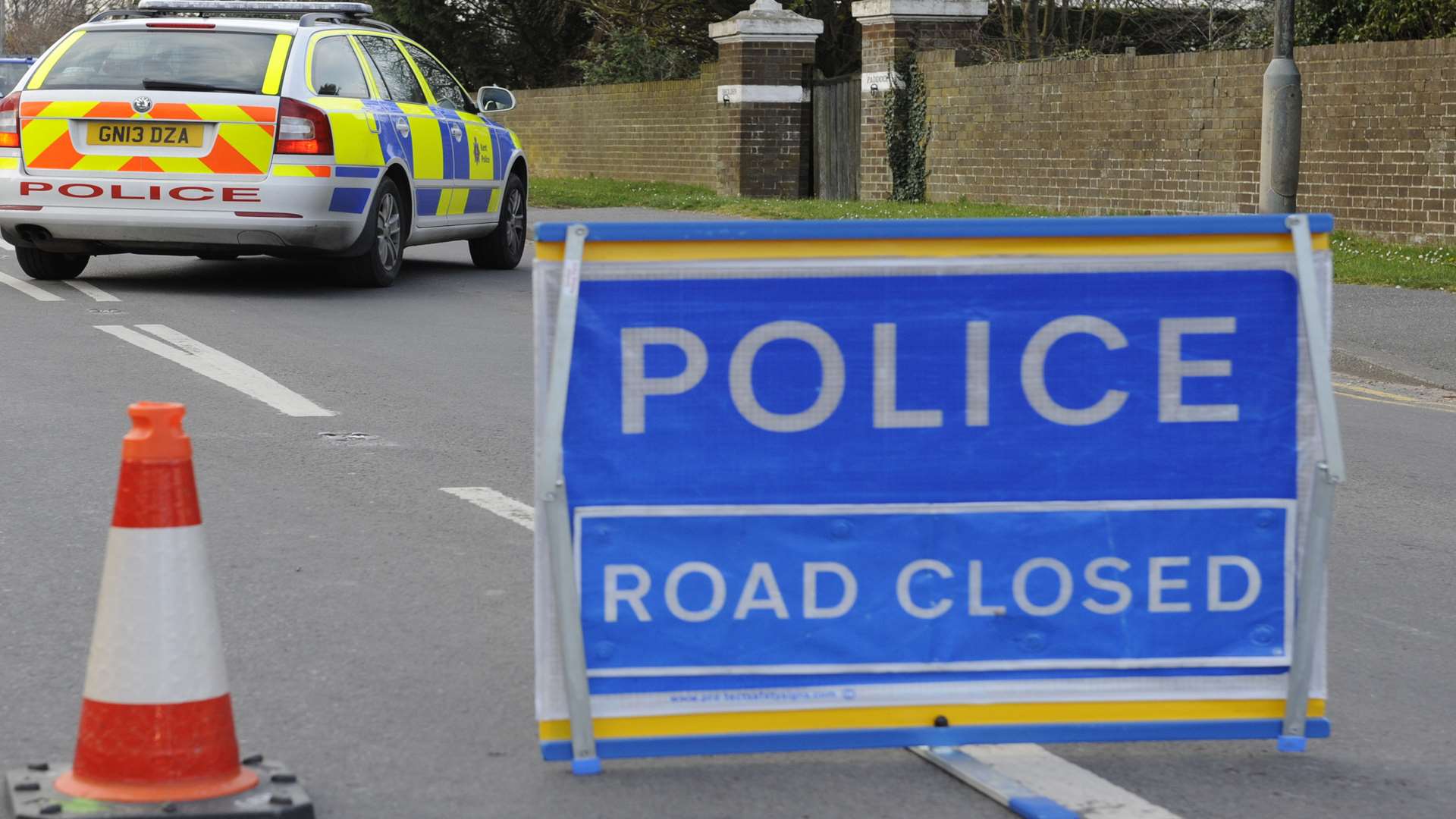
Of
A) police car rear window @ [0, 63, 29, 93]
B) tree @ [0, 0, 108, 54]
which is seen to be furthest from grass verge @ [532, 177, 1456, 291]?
tree @ [0, 0, 108, 54]

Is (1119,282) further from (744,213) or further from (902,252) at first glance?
(744,213)

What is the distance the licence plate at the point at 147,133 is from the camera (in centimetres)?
1220

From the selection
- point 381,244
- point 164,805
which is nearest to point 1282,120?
point 381,244

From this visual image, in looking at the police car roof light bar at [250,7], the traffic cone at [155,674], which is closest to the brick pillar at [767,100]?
the police car roof light bar at [250,7]

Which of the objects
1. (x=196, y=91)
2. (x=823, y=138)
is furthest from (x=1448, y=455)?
(x=823, y=138)

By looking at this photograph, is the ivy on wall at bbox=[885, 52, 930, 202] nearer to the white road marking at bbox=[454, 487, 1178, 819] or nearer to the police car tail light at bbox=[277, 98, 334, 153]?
the police car tail light at bbox=[277, 98, 334, 153]

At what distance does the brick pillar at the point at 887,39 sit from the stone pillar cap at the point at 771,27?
181 centimetres

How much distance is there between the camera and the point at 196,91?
1220cm

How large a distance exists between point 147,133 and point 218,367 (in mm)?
3274

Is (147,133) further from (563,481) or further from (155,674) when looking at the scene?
(155,674)

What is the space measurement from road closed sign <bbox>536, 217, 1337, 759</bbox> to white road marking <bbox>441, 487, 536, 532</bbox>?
7.65ft

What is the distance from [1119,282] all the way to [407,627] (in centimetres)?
199

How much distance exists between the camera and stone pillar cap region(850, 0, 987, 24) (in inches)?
985

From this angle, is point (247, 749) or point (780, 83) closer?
point (247, 749)
